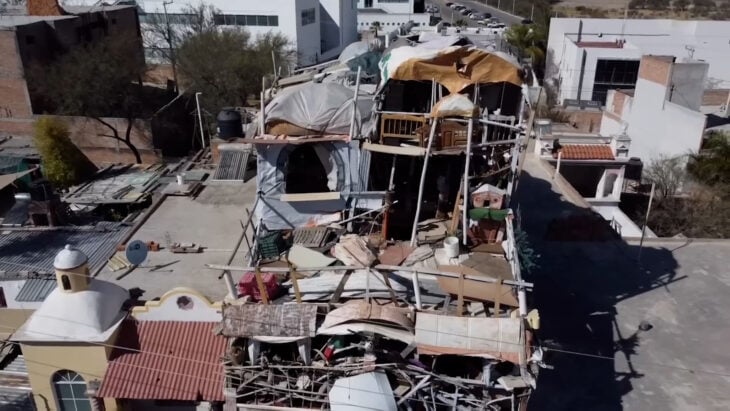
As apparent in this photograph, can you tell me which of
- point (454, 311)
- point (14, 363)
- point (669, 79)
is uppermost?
point (669, 79)

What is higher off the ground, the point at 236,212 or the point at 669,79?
the point at 669,79

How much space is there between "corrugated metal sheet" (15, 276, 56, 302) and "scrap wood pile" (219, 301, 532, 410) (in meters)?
7.80

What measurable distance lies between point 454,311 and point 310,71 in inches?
477

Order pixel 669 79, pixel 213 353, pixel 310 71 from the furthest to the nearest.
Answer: pixel 669 79 → pixel 310 71 → pixel 213 353

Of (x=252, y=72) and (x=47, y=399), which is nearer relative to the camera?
(x=47, y=399)

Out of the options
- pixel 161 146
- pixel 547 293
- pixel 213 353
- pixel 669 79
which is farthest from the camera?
pixel 161 146

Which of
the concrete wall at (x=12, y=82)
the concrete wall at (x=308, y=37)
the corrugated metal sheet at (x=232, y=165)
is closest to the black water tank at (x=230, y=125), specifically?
the corrugated metal sheet at (x=232, y=165)

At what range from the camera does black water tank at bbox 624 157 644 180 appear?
2644 cm

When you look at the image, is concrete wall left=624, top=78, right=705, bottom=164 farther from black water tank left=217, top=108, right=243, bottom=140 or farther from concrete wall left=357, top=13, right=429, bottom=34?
concrete wall left=357, top=13, right=429, bottom=34

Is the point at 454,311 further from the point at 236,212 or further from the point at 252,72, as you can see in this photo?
the point at 252,72

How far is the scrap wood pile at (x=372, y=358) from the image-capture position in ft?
36.0

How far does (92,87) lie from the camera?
36375mm

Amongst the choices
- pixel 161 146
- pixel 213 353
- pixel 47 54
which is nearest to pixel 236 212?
pixel 213 353

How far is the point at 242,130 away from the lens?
77.1ft
